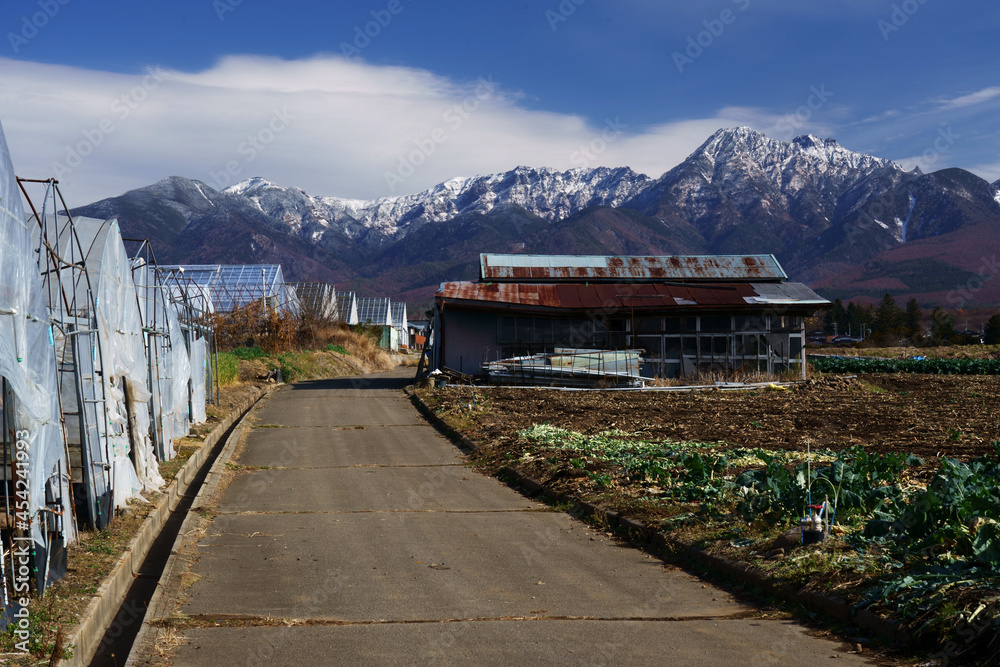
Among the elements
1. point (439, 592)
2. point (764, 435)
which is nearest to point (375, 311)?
point (764, 435)

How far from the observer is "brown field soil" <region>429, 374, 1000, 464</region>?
14.6m

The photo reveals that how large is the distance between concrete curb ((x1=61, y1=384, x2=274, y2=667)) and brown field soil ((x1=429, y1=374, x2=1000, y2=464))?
6164 millimetres

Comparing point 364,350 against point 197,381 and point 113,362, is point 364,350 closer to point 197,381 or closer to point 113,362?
point 197,381

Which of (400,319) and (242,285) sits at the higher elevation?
(242,285)

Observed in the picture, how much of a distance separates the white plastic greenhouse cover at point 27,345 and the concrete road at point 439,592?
1.56 metres

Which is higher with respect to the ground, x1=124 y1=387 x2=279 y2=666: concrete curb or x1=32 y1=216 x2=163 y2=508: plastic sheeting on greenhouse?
x1=32 y1=216 x2=163 y2=508: plastic sheeting on greenhouse

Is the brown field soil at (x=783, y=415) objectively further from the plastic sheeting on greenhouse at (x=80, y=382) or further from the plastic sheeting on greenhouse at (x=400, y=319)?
the plastic sheeting on greenhouse at (x=400, y=319)

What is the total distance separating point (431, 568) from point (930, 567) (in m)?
4.05

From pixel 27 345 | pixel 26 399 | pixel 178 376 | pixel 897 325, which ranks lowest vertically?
pixel 897 325

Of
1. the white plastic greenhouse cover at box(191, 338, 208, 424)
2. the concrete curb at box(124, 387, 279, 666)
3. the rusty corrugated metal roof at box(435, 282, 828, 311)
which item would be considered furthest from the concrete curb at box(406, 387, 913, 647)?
the rusty corrugated metal roof at box(435, 282, 828, 311)

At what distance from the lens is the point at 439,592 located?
21.8 ft

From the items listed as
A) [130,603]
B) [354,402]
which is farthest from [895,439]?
[354,402]

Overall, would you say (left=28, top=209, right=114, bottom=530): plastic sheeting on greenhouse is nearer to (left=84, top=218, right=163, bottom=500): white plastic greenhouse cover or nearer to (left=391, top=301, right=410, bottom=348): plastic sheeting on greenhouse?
(left=84, top=218, right=163, bottom=500): white plastic greenhouse cover

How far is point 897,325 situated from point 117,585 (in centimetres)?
11323
